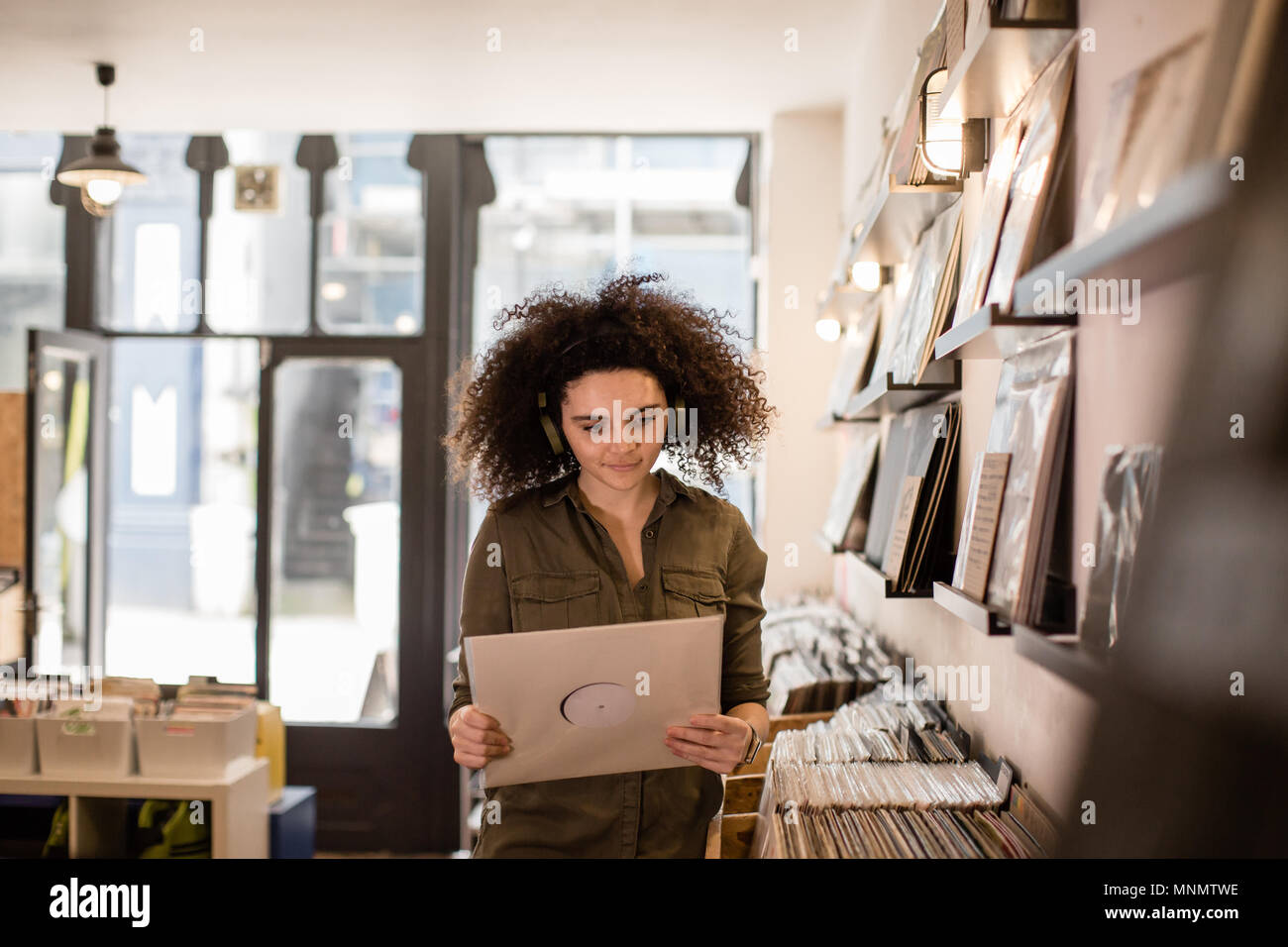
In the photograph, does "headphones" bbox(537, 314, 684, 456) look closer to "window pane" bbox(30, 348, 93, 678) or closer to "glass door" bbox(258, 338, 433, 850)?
"glass door" bbox(258, 338, 433, 850)

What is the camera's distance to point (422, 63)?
11.0ft

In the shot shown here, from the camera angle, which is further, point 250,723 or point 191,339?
point 191,339

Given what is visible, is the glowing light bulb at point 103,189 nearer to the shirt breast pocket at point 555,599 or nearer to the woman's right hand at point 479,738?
the shirt breast pocket at point 555,599

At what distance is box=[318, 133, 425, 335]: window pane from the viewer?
4445 mm

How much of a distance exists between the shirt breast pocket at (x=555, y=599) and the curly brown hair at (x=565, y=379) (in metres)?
Answer: 0.20

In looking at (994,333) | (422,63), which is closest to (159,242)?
(422,63)

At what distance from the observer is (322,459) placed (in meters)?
4.47

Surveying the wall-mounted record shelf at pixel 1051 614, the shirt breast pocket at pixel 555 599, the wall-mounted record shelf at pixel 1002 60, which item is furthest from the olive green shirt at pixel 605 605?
the wall-mounted record shelf at pixel 1002 60

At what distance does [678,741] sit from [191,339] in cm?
397

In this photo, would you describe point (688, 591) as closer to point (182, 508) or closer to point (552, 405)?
point (552, 405)

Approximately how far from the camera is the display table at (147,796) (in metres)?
2.38

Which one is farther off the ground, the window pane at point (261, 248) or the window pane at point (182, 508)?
the window pane at point (261, 248)
